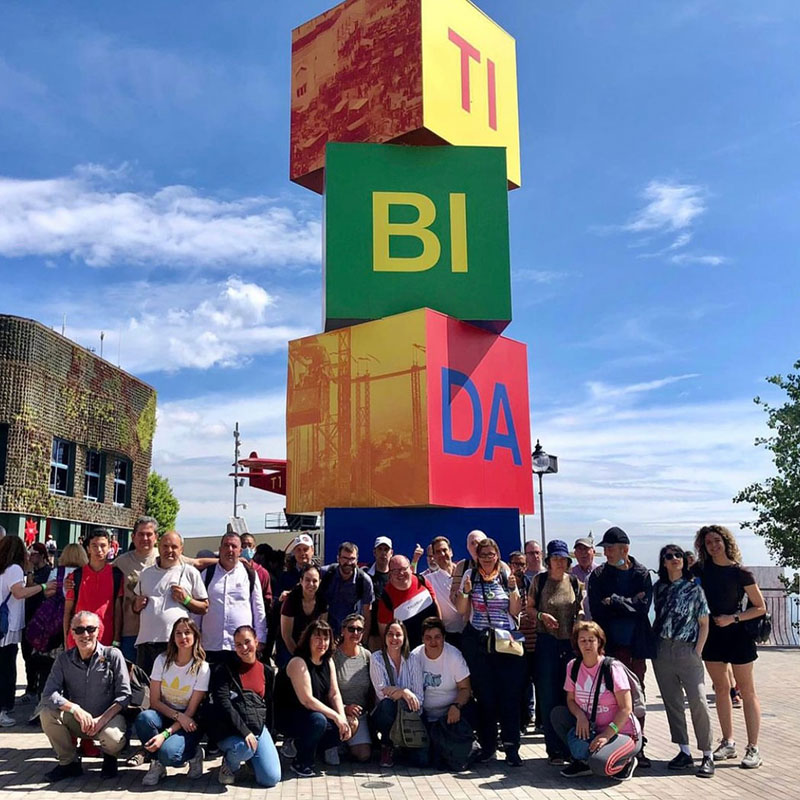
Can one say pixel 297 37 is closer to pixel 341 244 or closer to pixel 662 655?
pixel 341 244

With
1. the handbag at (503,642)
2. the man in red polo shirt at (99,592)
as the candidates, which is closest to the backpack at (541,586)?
the handbag at (503,642)

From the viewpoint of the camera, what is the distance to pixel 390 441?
12070 millimetres

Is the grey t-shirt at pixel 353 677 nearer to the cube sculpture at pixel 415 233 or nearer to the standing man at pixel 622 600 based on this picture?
the standing man at pixel 622 600

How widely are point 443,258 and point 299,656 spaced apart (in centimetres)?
816

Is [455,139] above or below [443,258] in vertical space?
above

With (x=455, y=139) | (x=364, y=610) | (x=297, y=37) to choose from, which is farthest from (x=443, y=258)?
(x=364, y=610)

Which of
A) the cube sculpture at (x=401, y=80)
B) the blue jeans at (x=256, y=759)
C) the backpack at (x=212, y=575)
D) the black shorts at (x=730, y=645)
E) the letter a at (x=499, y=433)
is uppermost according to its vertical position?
the cube sculpture at (x=401, y=80)

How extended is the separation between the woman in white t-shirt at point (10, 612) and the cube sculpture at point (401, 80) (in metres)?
9.00

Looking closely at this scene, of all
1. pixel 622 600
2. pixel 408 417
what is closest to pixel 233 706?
pixel 622 600

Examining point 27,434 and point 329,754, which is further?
point 27,434

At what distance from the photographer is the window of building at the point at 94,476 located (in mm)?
27234

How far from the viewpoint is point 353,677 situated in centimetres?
636

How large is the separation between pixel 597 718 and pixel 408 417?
652 cm

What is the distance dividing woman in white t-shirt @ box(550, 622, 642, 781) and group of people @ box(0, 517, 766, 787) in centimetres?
1
